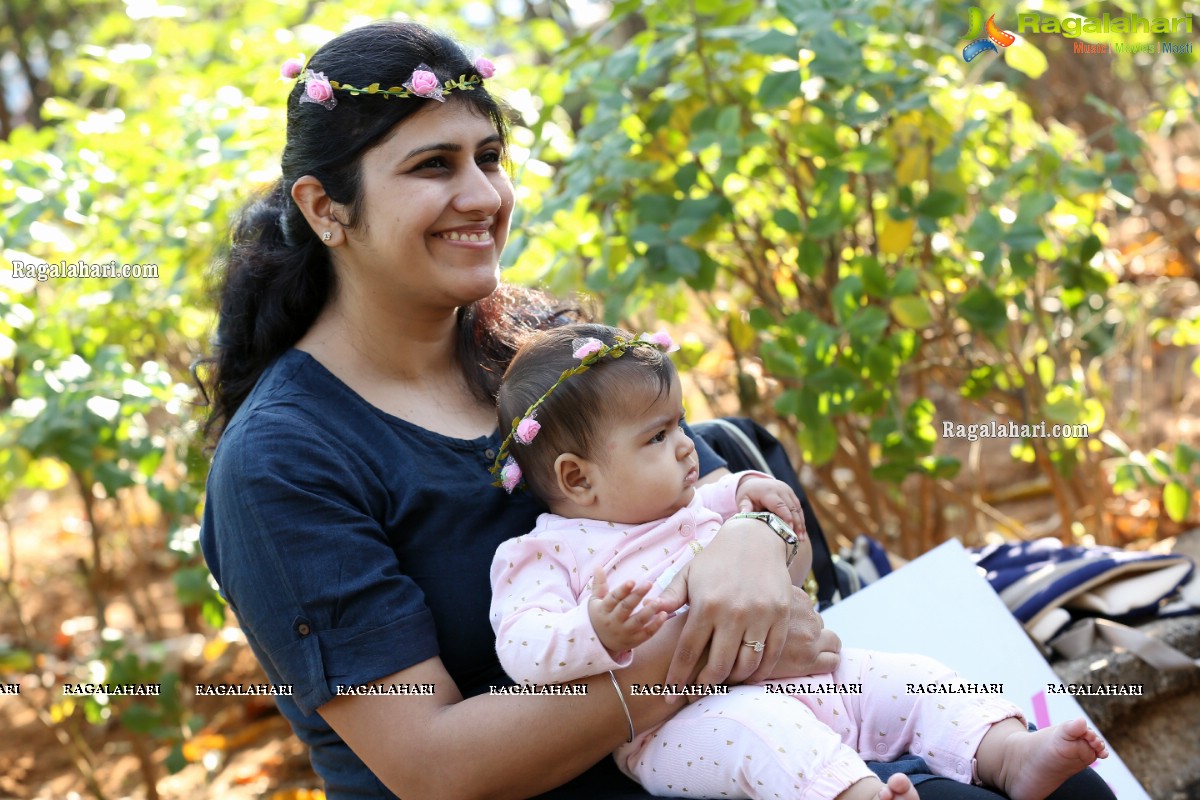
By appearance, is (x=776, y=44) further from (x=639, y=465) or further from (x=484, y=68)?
(x=639, y=465)

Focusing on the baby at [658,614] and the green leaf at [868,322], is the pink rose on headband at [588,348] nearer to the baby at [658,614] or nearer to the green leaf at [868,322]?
the baby at [658,614]

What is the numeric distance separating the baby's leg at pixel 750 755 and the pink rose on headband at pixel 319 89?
1107 millimetres

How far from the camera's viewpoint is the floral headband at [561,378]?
1.74 m

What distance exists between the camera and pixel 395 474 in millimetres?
1816

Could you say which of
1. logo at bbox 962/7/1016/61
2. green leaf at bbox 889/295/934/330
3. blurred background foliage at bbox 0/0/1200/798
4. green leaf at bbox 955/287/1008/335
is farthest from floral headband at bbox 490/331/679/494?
logo at bbox 962/7/1016/61

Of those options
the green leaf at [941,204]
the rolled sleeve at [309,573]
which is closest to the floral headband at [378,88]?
the rolled sleeve at [309,573]

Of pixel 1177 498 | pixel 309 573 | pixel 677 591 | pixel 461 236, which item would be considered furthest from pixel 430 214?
pixel 1177 498

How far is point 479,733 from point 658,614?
30 cm

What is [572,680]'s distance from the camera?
1602 mm

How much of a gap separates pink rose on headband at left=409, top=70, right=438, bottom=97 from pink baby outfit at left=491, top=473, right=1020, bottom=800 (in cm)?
71

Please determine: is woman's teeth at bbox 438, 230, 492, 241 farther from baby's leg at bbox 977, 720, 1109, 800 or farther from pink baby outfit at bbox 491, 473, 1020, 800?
baby's leg at bbox 977, 720, 1109, 800

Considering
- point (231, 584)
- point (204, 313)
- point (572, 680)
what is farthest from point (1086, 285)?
point (204, 313)

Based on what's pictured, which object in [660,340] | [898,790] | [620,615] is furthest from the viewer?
[660,340]

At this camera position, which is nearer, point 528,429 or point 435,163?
point 528,429
